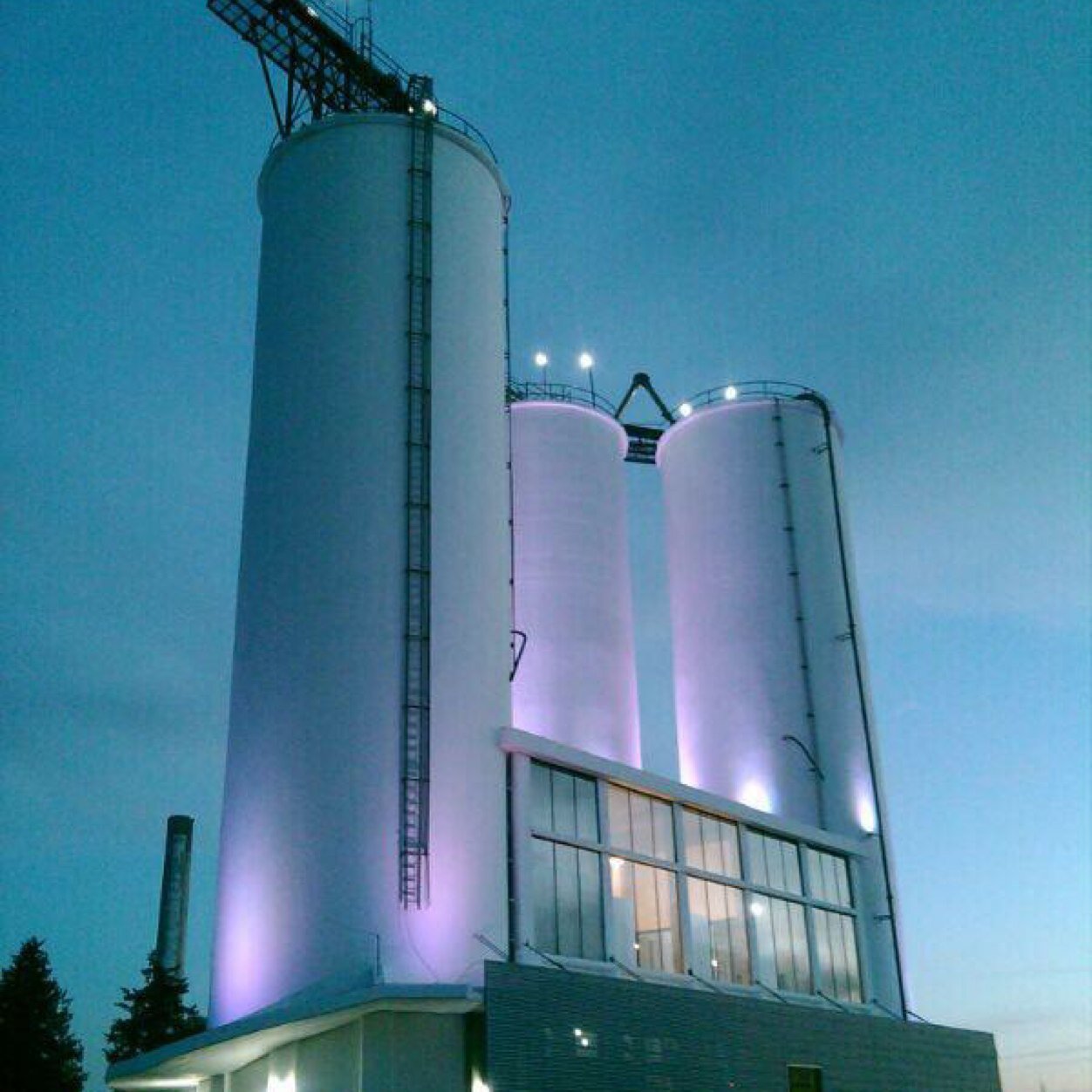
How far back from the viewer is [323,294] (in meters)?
30.5

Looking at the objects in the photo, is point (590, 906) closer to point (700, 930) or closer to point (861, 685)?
point (700, 930)

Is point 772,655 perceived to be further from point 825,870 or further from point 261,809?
point 261,809

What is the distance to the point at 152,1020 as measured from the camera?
58375 millimetres

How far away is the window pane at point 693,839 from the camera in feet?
104

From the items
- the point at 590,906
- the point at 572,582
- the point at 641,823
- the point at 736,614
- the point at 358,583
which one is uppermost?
the point at 572,582

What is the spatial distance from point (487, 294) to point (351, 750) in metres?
12.5

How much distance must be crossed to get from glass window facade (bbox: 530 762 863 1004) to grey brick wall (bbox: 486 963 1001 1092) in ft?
6.19

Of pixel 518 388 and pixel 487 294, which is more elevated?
pixel 518 388

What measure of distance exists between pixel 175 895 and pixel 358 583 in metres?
45.9

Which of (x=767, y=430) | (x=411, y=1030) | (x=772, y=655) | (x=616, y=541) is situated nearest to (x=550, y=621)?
(x=616, y=541)

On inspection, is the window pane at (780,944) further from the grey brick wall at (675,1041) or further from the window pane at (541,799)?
the window pane at (541,799)

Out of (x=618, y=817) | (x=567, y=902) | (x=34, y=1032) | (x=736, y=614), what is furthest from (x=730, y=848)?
(x=34, y=1032)

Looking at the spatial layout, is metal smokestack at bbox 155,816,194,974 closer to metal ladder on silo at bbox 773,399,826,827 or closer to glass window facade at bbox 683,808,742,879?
metal ladder on silo at bbox 773,399,826,827

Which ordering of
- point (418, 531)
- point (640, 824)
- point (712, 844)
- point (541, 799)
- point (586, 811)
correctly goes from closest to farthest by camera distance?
1. point (541, 799)
2. point (418, 531)
3. point (586, 811)
4. point (640, 824)
5. point (712, 844)
